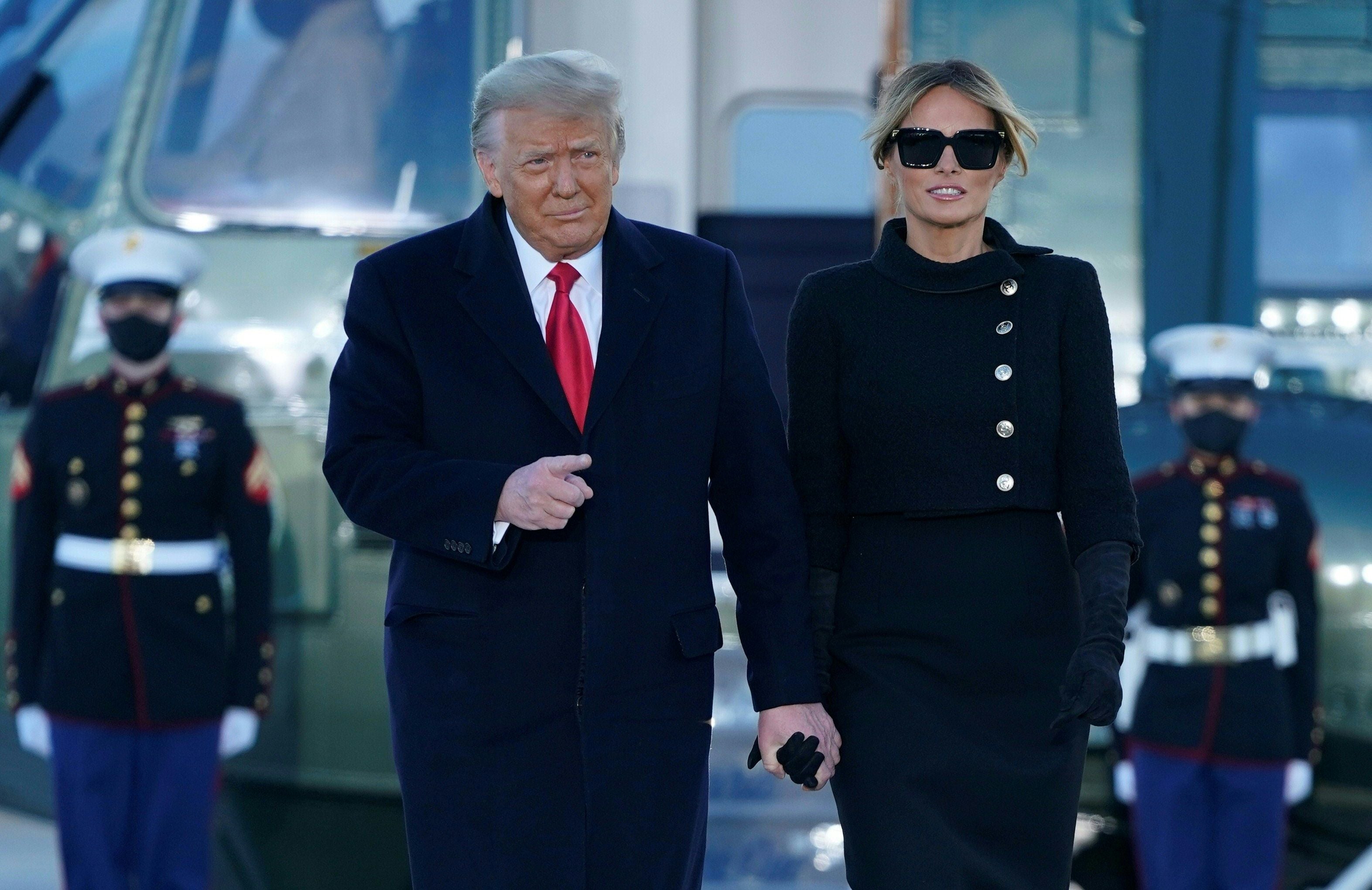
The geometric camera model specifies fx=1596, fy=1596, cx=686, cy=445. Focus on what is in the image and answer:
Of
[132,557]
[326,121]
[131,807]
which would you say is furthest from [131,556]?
[326,121]

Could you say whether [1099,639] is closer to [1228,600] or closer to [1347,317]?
[1228,600]

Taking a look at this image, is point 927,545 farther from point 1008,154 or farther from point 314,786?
point 314,786

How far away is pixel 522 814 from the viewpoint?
1.51 m

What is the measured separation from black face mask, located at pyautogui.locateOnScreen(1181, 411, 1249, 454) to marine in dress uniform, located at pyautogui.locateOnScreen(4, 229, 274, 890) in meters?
1.91

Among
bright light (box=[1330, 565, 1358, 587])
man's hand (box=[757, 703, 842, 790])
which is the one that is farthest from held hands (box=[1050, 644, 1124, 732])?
bright light (box=[1330, 565, 1358, 587])

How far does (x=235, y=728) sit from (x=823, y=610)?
1.95 metres

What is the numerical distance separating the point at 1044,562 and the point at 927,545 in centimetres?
12

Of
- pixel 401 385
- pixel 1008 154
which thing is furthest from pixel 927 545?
pixel 401 385

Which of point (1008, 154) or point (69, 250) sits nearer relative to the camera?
point (1008, 154)

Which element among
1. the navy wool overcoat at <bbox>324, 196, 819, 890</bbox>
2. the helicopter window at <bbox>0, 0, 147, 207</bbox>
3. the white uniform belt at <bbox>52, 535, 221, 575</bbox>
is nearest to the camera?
the navy wool overcoat at <bbox>324, 196, 819, 890</bbox>

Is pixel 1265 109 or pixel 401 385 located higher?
pixel 1265 109

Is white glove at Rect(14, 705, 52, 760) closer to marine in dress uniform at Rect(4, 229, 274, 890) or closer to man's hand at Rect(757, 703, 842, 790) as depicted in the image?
marine in dress uniform at Rect(4, 229, 274, 890)

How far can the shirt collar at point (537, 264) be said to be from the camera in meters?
1.61

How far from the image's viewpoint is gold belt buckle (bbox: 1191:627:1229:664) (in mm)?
3238
